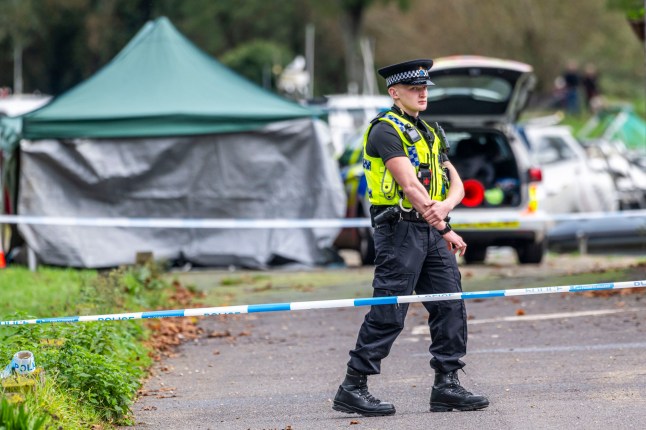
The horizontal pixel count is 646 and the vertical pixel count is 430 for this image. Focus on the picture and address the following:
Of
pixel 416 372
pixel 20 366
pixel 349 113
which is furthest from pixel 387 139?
pixel 349 113

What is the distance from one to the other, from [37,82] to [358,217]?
132ft

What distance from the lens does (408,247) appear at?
7.24 m

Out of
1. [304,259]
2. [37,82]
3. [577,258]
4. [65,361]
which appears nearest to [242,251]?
[304,259]

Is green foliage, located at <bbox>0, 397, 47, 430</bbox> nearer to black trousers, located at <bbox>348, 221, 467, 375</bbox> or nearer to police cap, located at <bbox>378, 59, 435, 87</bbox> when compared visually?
black trousers, located at <bbox>348, 221, 467, 375</bbox>

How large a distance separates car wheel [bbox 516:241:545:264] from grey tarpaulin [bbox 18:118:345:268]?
2.22 m

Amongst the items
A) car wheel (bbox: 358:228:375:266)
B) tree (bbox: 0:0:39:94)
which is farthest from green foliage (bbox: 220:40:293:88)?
car wheel (bbox: 358:228:375:266)

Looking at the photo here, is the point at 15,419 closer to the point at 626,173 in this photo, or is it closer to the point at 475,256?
the point at 475,256

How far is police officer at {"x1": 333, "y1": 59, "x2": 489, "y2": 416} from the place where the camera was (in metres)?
7.24

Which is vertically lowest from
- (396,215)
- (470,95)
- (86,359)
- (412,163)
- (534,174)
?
(86,359)

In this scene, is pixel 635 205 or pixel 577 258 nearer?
pixel 577 258

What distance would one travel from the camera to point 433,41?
46281mm

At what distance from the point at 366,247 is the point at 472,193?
1.67 metres

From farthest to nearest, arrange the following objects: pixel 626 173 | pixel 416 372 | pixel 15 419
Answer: pixel 626 173 → pixel 416 372 → pixel 15 419

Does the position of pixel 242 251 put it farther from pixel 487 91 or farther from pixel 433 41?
pixel 433 41
